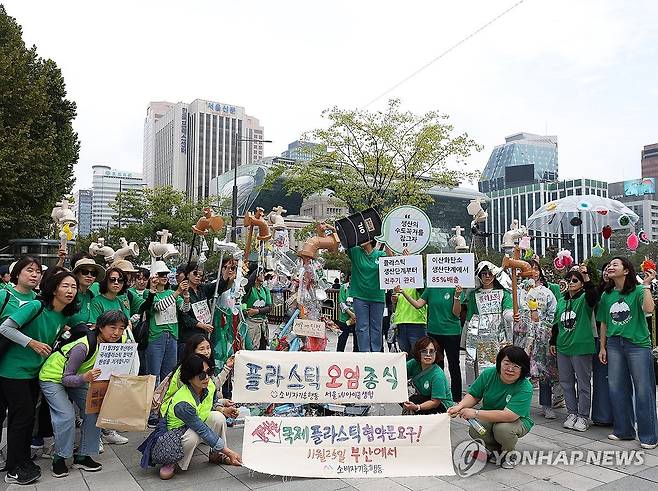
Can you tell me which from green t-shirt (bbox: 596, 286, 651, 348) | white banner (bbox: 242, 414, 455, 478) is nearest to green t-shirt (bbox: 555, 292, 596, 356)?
green t-shirt (bbox: 596, 286, 651, 348)

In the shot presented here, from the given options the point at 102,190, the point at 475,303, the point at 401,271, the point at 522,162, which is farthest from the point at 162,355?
the point at 102,190

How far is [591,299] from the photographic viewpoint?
5.43m

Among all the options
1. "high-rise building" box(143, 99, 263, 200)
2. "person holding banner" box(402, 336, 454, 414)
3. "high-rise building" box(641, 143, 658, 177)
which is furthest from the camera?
"high-rise building" box(641, 143, 658, 177)

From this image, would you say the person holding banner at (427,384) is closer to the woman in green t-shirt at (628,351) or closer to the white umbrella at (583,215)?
the woman in green t-shirt at (628,351)

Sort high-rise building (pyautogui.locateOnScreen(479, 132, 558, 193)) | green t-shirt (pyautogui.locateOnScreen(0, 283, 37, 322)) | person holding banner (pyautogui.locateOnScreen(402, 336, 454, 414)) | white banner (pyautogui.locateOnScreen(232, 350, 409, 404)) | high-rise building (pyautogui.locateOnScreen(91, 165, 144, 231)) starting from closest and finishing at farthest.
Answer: green t-shirt (pyautogui.locateOnScreen(0, 283, 37, 322)) → white banner (pyautogui.locateOnScreen(232, 350, 409, 404)) → person holding banner (pyautogui.locateOnScreen(402, 336, 454, 414)) → high-rise building (pyautogui.locateOnScreen(479, 132, 558, 193)) → high-rise building (pyautogui.locateOnScreen(91, 165, 144, 231))

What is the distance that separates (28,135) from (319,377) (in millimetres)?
15337

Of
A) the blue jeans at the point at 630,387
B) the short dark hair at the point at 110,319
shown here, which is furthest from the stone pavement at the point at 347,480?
the short dark hair at the point at 110,319

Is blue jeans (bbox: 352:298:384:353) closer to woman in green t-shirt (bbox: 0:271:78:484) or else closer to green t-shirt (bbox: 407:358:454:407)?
green t-shirt (bbox: 407:358:454:407)

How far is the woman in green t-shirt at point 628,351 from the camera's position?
15.5 feet

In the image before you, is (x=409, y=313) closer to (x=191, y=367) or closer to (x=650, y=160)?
(x=191, y=367)

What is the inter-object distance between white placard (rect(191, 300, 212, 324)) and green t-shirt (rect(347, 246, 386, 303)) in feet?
5.34

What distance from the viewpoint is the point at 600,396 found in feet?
17.9

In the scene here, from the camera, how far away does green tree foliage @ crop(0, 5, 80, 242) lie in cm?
1515

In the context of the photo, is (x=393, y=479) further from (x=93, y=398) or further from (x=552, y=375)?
(x=552, y=375)
